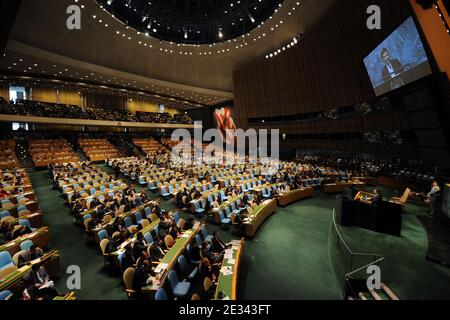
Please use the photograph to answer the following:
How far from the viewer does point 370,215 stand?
28.7 ft

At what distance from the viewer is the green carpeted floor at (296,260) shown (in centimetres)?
546

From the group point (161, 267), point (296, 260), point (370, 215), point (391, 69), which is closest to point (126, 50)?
point (391, 69)

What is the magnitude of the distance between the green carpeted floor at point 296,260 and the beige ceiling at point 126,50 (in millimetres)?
13119

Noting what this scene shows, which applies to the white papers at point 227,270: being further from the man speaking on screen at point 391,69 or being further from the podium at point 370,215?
the man speaking on screen at point 391,69

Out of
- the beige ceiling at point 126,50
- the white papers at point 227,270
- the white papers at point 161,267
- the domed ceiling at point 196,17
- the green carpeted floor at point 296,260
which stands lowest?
the green carpeted floor at point 296,260

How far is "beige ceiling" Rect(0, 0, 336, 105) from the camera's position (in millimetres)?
15898

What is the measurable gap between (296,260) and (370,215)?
389 centimetres

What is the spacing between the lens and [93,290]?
5395mm

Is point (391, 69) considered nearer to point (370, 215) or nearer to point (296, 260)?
point (370, 215)

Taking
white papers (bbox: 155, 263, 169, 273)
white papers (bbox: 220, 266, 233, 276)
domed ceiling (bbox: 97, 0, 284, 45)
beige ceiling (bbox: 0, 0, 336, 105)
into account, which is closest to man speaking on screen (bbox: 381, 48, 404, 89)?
beige ceiling (bbox: 0, 0, 336, 105)

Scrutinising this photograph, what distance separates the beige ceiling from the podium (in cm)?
1491

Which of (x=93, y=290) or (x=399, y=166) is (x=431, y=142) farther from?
(x=93, y=290)

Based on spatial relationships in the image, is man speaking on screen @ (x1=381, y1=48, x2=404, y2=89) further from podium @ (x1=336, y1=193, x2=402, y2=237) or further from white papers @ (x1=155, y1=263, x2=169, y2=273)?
white papers @ (x1=155, y1=263, x2=169, y2=273)

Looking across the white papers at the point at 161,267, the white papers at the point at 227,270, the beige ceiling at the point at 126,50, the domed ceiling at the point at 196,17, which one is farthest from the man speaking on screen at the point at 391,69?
the white papers at the point at 161,267
